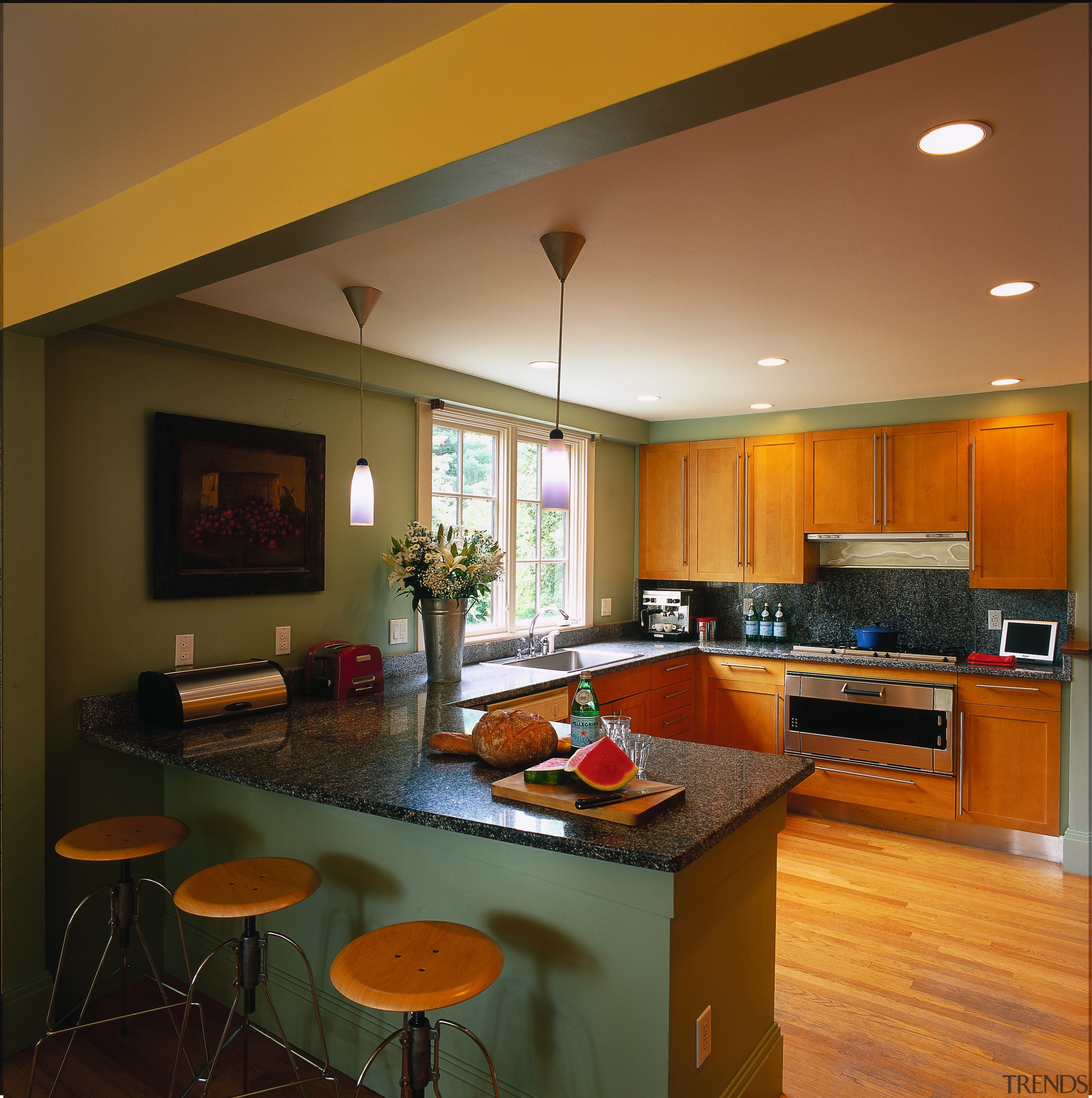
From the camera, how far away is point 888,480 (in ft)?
14.5

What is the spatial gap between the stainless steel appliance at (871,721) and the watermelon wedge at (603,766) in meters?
2.84

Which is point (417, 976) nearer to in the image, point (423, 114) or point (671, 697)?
point (423, 114)

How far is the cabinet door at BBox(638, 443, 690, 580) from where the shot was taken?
16.9 feet

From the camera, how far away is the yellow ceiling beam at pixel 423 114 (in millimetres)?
1012

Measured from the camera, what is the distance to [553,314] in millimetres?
2861

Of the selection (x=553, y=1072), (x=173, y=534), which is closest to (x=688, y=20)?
(x=553, y=1072)

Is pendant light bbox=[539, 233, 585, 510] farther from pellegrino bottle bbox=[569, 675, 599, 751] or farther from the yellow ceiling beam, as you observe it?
the yellow ceiling beam

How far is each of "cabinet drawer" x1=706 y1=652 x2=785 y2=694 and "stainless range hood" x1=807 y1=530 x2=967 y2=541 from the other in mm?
789

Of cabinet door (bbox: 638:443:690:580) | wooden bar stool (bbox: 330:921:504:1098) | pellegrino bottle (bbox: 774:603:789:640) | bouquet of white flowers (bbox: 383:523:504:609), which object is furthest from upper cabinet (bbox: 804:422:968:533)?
wooden bar stool (bbox: 330:921:504:1098)

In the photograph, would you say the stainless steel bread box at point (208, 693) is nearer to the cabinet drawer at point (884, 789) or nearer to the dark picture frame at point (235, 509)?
the dark picture frame at point (235, 509)

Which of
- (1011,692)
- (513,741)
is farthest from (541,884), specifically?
(1011,692)

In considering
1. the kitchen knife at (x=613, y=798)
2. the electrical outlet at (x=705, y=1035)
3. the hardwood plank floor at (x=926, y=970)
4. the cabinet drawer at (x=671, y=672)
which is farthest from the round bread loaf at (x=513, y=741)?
the cabinet drawer at (x=671, y=672)

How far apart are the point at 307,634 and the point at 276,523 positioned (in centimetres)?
48

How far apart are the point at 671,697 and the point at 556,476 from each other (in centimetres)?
257
